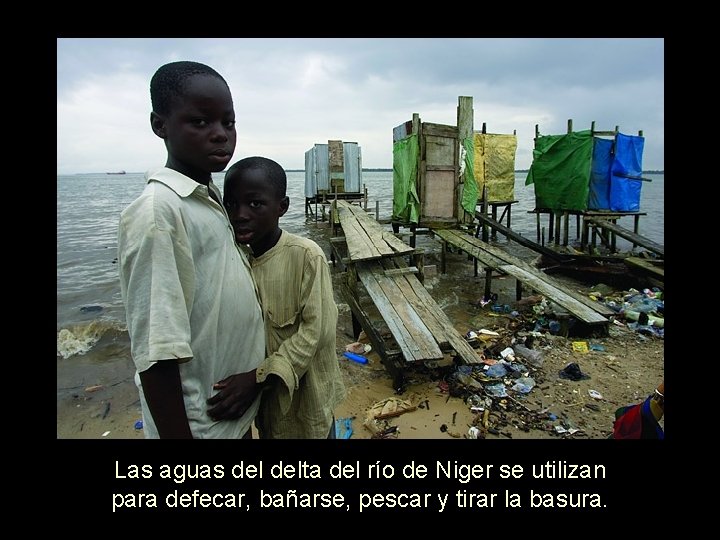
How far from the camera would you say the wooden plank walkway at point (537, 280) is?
6.20 m

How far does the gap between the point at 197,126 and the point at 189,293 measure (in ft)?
1.97

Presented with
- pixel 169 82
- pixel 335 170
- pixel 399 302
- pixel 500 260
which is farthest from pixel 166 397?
pixel 335 170

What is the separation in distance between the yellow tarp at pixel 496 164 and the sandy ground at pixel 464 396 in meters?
11.5

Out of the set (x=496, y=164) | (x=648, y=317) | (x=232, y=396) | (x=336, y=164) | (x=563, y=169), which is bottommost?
(x=648, y=317)

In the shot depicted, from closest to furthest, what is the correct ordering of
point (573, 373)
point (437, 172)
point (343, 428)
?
1. point (343, 428)
2. point (573, 373)
3. point (437, 172)

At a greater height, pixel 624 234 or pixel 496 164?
pixel 496 164

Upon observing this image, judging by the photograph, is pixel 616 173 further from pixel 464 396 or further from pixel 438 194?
pixel 464 396

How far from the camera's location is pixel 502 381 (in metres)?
4.86

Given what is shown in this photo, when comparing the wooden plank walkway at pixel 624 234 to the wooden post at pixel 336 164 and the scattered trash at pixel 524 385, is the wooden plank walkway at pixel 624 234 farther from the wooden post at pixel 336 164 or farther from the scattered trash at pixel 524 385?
the wooden post at pixel 336 164

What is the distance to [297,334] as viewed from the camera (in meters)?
1.76

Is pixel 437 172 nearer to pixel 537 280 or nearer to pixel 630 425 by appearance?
pixel 537 280

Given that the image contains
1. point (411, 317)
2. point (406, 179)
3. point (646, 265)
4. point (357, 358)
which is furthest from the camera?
point (406, 179)

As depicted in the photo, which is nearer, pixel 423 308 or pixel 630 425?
pixel 630 425
